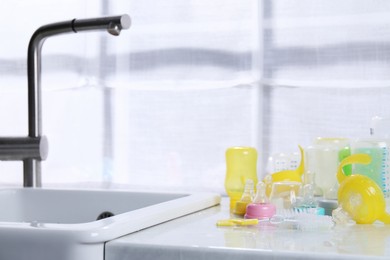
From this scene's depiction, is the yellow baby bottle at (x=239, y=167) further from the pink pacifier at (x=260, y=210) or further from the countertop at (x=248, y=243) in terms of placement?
the countertop at (x=248, y=243)

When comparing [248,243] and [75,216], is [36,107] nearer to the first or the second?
[75,216]

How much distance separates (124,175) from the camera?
183cm

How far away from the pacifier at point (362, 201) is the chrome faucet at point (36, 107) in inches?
21.9

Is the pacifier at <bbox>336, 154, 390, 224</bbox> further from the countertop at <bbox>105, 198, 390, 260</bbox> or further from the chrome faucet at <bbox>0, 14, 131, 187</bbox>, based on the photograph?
the chrome faucet at <bbox>0, 14, 131, 187</bbox>

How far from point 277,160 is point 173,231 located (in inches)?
21.2

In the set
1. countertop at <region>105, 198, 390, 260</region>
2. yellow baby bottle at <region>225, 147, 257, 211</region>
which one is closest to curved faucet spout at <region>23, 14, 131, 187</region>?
yellow baby bottle at <region>225, 147, 257, 211</region>

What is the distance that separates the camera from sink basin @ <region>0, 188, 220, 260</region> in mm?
849

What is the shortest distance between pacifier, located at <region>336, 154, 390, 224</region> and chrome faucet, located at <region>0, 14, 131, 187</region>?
0.56 meters

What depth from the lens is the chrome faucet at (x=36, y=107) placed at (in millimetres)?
1367

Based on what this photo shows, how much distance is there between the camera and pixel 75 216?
1.40m

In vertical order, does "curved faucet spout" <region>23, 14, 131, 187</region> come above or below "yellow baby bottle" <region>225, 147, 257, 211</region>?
above

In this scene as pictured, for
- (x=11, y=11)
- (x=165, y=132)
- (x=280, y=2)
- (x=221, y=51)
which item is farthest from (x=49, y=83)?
(x=280, y=2)

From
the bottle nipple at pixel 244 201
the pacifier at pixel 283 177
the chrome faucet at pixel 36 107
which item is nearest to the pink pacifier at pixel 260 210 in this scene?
the bottle nipple at pixel 244 201

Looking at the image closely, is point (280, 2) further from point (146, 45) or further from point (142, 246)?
point (142, 246)
